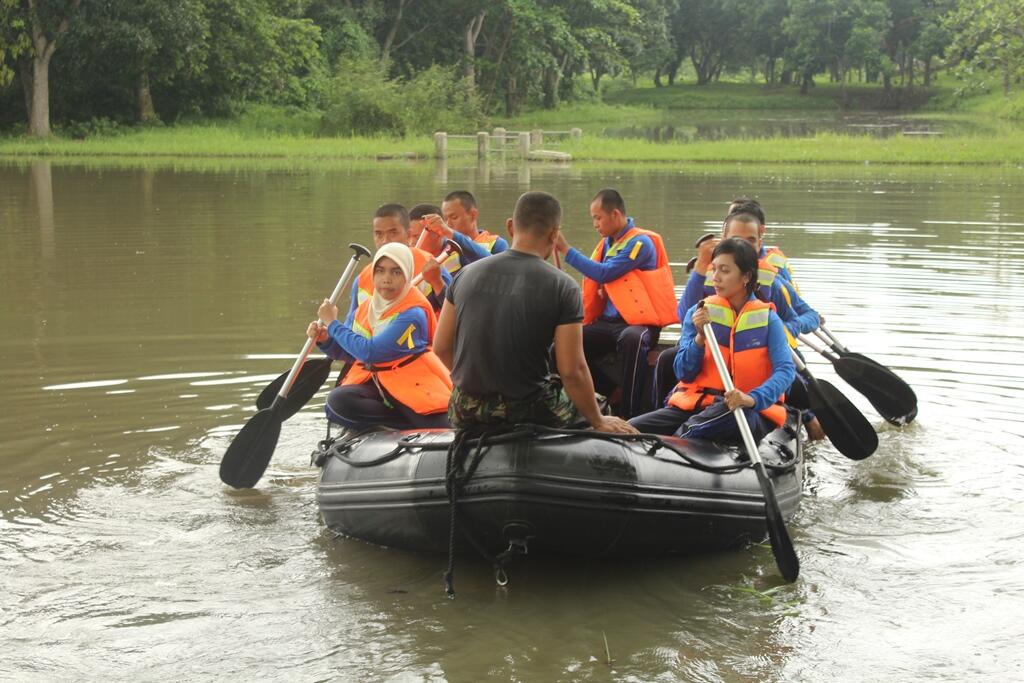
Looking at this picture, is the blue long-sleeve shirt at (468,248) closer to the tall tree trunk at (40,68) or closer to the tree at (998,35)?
the tall tree trunk at (40,68)

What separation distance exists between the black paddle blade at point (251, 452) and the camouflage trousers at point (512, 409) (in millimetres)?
1599

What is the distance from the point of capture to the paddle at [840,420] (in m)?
6.93

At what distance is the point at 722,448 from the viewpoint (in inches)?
223

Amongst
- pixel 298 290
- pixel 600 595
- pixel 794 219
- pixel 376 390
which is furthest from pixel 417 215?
pixel 794 219

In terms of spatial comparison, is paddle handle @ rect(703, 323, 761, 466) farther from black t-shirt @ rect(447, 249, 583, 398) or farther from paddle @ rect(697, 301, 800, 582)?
black t-shirt @ rect(447, 249, 583, 398)

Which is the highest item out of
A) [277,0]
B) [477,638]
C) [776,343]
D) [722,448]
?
[277,0]

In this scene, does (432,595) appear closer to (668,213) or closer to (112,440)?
(112,440)

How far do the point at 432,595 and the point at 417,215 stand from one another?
3262 millimetres

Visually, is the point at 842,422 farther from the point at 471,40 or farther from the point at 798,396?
the point at 471,40

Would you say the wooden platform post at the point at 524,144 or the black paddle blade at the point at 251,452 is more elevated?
the wooden platform post at the point at 524,144

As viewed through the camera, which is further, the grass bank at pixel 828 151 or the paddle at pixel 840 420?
the grass bank at pixel 828 151

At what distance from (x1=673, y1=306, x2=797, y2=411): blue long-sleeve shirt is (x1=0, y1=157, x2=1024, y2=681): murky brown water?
681mm

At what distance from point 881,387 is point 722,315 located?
2.13m

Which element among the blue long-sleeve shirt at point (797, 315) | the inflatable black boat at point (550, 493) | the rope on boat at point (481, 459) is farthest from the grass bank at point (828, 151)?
the rope on boat at point (481, 459)
